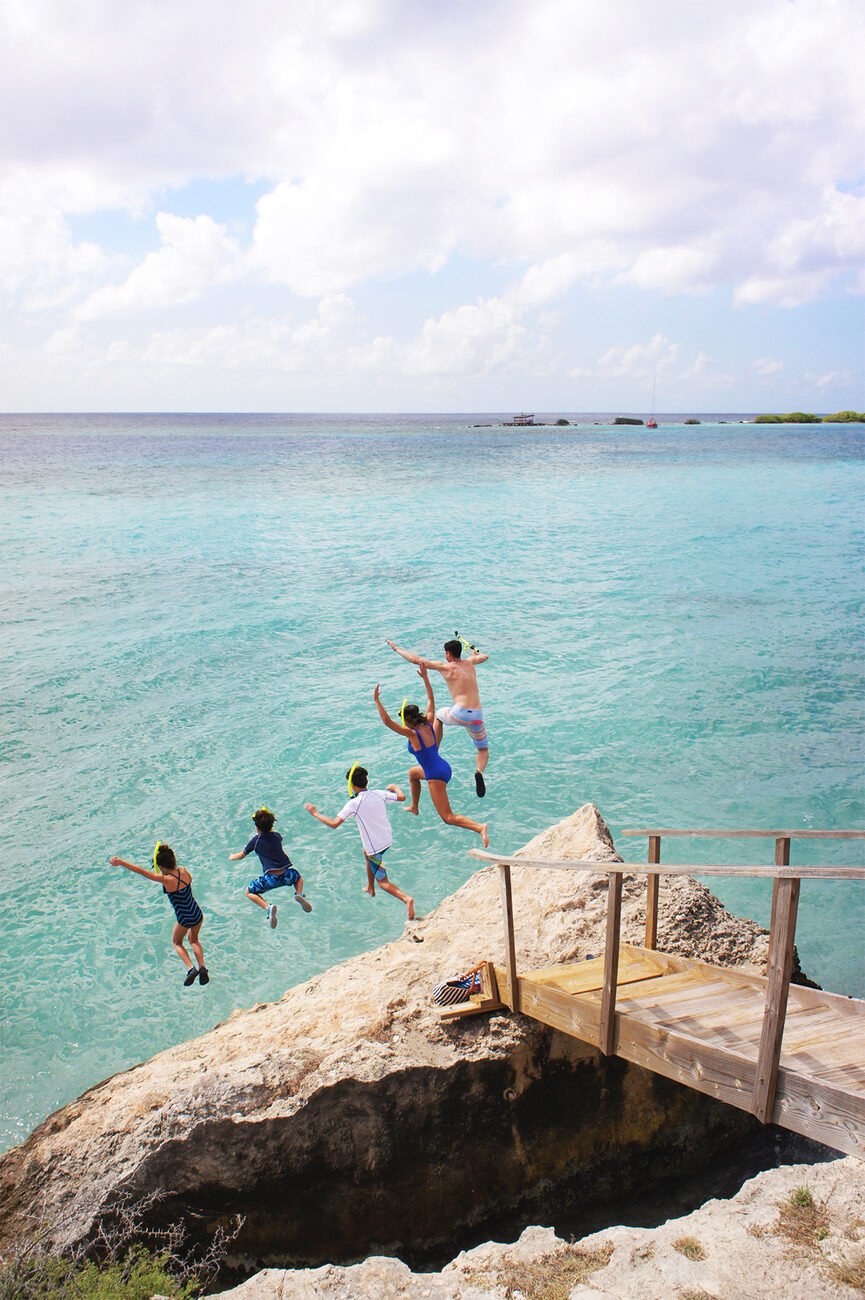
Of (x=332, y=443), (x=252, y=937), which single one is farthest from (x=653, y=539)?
(x=332, y=443)

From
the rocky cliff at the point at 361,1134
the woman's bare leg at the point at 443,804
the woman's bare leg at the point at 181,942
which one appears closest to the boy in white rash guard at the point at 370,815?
the woman's bare leg at the point at 443,804

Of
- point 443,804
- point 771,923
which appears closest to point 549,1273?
point 771,923

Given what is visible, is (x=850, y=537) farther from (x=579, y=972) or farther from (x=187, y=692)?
(x=579, y=972)

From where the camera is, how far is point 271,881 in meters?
9.13

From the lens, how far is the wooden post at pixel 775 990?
4.40 m

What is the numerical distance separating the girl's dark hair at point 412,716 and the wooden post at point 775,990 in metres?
5.46

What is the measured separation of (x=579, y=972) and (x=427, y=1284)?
2275 mm

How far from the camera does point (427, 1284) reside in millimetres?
5141

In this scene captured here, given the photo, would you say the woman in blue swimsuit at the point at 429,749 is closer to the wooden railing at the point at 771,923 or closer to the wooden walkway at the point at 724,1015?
the wooden walkway at the point at 724,1015

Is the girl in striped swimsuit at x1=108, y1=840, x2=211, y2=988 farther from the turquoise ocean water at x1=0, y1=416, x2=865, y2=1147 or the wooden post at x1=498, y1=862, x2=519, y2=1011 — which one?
the wooden post at x1=498, y1=862, x2=519, y2=1011

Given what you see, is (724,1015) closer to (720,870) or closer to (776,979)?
(776,979)

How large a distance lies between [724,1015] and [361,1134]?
2685 mm

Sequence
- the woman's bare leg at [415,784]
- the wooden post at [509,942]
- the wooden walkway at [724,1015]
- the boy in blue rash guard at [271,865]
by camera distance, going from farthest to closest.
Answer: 1. the woman's bare leg at [415,784]
2. the boy in blue rash guard at [271,865]
3. the wooden post at [509,942]
4. the wooden walkway at [724,1015]

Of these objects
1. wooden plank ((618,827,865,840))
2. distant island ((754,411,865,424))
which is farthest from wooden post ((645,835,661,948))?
distant island ((754,411,865,424))
